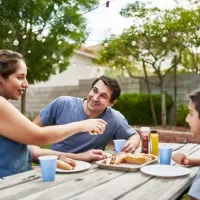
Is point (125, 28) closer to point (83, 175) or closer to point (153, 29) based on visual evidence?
point (153, 29)

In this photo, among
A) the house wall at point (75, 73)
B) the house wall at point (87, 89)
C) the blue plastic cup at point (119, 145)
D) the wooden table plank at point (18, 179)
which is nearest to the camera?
the wooden table plank at point (18, 179)

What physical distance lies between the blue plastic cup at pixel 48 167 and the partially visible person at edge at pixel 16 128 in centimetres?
15

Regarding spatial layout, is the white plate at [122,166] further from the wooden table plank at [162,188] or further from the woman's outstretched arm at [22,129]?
the woman's outstretched arm at [22,129]

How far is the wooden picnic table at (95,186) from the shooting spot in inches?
Result: 52.8

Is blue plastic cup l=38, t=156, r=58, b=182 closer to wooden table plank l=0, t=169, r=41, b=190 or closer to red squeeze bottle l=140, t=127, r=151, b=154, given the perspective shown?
wooden table plank l=0, t=169, r=41, b=190

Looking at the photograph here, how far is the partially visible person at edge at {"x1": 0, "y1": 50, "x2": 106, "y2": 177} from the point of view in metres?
1.55

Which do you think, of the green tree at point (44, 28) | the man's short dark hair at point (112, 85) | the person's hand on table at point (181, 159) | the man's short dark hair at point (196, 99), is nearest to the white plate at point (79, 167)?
the person's hand on table at point (181, 159)

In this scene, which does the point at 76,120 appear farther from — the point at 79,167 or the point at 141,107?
the point at 141,107

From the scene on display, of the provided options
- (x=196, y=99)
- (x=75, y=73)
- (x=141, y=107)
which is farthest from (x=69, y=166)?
(x=75, y=73)

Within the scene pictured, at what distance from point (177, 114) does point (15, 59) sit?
222 inches

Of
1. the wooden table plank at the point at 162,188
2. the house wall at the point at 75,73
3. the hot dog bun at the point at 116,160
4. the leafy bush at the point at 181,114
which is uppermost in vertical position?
the house wall at the point at 75,73

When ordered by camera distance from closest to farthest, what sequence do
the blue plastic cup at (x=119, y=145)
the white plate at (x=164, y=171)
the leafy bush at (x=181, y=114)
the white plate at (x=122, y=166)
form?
1. the white plate at (x=164, y=171)
2. the white plate at (x=122, y=166)
3. the blue plastic cup at (x=119, y=145)
4. the leafy bush at (x=181, y=114)

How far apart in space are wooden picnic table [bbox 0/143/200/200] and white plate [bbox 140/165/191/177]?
2 centimetres

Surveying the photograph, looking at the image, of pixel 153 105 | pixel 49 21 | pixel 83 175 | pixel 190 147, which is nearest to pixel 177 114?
pixel 153 105
